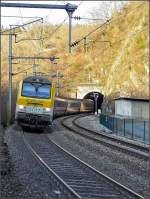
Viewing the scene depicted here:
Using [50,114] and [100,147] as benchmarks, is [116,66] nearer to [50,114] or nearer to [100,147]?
[50,114]

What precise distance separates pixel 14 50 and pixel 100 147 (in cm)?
3423

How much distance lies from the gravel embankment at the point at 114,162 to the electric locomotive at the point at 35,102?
4765 mm

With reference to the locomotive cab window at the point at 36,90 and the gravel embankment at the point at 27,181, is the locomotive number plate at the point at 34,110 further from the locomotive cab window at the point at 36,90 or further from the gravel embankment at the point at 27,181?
the gravel embankment at the point at 27,181

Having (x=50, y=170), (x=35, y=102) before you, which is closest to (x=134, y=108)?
(x=35, y=102)

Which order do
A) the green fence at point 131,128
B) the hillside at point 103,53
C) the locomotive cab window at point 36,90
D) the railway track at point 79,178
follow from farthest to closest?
the locomotive cab window at point 36,90
the hillside at point 103,53
the green fence at point 131,128
the railway track at point 79,178

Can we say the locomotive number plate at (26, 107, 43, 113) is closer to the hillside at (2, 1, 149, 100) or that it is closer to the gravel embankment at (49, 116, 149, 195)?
the hillside at (2, 1, 149, 100)

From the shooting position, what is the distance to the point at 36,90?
106 ft

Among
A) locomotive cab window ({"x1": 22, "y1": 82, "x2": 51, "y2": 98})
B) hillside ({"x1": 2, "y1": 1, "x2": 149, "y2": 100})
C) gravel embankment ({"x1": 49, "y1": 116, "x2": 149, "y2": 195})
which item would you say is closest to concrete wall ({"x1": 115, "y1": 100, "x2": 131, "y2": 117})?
hillside ({"x1": 2, "y1": 1, "x2": 149, "y2": 100})

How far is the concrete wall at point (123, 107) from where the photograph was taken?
176ft

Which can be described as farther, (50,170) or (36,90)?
(36,90)

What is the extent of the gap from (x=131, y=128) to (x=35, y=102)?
6.25 metres

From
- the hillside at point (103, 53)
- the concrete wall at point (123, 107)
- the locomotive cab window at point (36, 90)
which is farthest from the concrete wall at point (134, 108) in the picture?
the locomotive cab window at point (36, 90)

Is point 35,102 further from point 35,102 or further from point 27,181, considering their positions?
point 27,181

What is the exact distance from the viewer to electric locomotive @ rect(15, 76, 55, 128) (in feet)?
105
